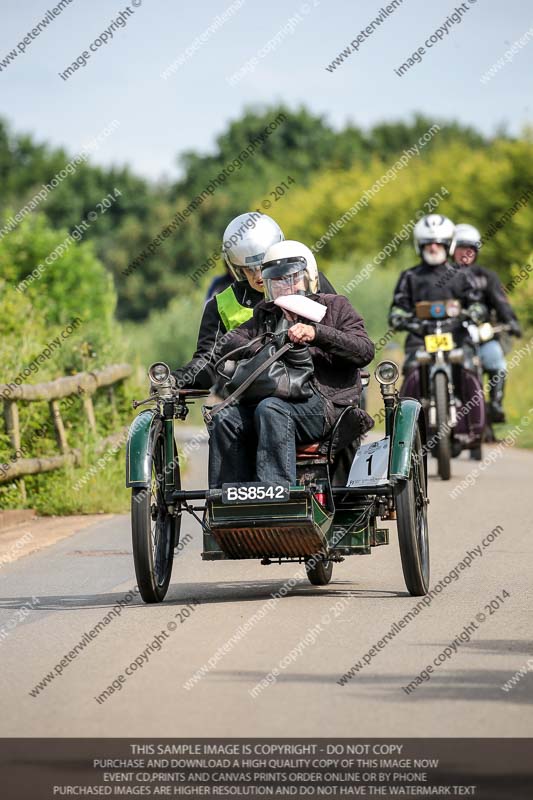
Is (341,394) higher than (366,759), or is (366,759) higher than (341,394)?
(341,394)

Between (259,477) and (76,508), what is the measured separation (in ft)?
19.9

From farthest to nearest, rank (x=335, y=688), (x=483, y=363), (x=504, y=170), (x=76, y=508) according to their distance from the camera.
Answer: (x=504, y=170) → (x=483, y=363) → (x=76, y=508) → (x=335, y=688)

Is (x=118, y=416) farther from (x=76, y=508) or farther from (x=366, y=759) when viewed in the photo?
(x=366, y=759)

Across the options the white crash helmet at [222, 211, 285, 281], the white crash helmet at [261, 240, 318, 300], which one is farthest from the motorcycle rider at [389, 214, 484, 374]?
the white crash helmet at [261, 240, 318, 300]

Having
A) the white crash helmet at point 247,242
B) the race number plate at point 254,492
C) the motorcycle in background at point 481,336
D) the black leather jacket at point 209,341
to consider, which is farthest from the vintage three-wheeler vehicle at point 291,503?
the motorcycle in background at point 481,336

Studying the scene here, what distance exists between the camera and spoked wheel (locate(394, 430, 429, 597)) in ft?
27.5

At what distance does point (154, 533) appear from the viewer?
8.87 m

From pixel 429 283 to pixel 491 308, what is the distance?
1.41m

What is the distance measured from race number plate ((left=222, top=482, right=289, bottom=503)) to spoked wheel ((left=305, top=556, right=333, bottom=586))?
3.56ft

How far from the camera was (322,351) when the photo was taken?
882cm

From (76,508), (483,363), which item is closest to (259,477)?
(76,508)

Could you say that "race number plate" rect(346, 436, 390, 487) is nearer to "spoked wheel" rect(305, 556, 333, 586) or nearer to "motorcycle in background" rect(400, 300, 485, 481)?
"spoked wheel" rect(305, 556, 333, 586)

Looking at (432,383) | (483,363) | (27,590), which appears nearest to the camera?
(27,590)

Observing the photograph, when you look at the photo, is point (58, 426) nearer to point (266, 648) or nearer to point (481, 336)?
point (481, 336)
